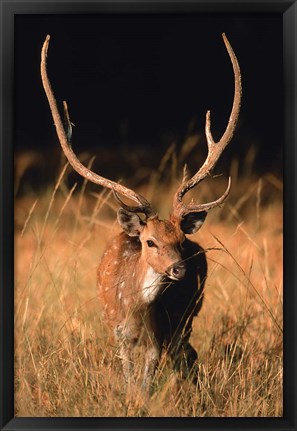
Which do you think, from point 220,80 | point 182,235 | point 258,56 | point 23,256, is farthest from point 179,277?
point 220,80

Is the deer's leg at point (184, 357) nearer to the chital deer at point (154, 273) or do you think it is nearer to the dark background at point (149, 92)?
the chital deer at point (154, 273)


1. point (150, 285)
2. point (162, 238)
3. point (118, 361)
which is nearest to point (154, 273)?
point (150, 285)

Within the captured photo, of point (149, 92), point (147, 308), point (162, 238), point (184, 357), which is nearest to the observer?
point (162, 238)

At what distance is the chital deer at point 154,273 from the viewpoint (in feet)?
19.7

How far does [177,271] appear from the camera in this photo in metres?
5.80

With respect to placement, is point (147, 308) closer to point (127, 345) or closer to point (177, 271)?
point (127, 345)

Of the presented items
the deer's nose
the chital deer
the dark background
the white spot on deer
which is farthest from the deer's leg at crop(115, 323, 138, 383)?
the dark background

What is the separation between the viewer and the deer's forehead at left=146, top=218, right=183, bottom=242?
600 cm

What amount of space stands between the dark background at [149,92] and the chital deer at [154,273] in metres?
7.13

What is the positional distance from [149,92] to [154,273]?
863cm

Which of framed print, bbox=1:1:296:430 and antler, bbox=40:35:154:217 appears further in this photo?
antler, bbox=40:35:154:217

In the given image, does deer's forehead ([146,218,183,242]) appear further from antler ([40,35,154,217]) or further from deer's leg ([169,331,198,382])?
deer's leg ([169,331,198,382])

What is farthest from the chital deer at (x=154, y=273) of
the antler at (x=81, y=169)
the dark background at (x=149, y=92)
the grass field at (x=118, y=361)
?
the dark background at (x=149, y=92)

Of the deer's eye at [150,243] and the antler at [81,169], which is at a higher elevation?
the antler at [81,169]
